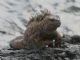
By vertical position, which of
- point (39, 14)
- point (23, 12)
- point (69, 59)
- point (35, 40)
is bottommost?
point (69, 59)

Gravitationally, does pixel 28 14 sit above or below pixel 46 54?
above

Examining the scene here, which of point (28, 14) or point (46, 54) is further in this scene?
point (28, 14)

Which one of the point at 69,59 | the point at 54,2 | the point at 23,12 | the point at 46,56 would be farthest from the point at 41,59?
the point at 54,2

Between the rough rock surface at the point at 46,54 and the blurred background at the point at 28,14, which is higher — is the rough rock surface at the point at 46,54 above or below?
below

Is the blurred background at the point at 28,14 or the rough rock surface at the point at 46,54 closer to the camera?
the rough rock surface at the point at 46,54

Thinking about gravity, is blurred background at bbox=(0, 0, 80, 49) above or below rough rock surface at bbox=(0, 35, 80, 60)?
above

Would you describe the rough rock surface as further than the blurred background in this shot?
No

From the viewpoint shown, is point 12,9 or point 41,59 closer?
point 41,59

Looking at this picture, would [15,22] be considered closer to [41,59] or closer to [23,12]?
[23,12]
